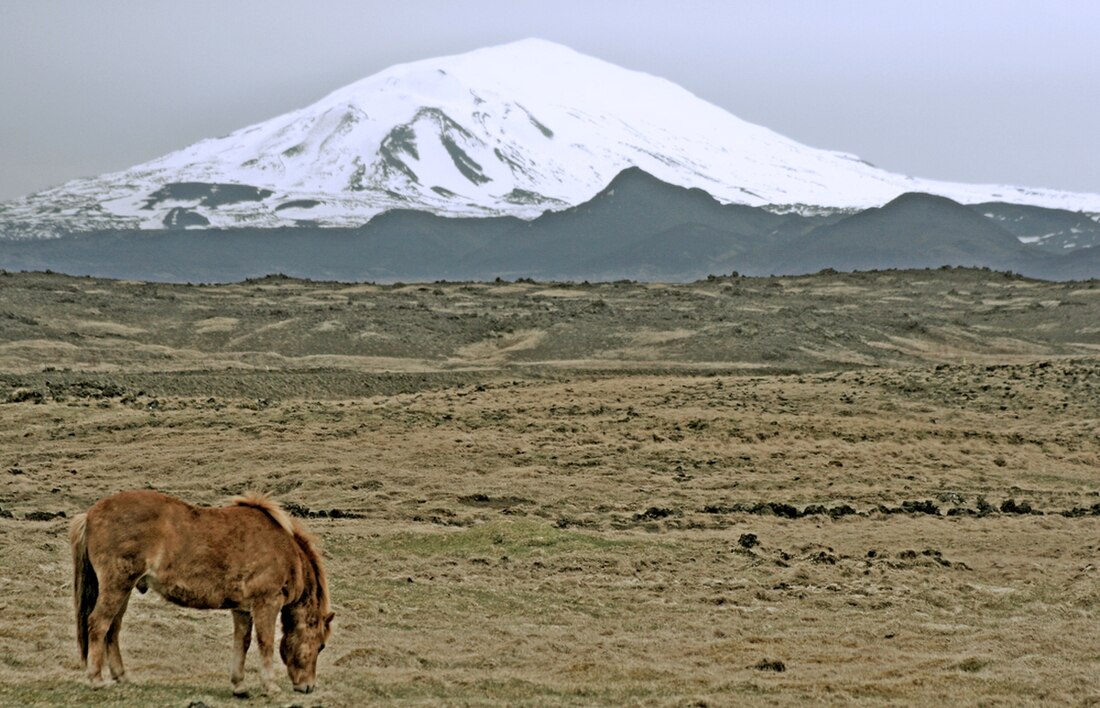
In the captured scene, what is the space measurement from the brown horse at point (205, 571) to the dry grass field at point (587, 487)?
400 mm

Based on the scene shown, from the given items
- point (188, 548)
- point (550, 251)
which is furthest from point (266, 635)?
point (550, 251)

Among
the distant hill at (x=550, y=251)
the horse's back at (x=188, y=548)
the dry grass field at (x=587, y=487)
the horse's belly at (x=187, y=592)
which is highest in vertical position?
the distant hill at (x=550, y=251)

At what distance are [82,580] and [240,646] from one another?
1.29m

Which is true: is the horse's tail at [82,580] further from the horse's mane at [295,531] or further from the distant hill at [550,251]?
the distant hill at [550,251]

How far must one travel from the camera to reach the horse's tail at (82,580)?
10242mm

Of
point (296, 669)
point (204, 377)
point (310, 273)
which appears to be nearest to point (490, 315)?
point (204, 377)

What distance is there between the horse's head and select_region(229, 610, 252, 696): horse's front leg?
0.29m

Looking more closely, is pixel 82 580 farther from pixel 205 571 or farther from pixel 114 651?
pixel 205 571

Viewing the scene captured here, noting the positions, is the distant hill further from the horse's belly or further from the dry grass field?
the horse's belly

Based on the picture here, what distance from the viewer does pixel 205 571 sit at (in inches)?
405

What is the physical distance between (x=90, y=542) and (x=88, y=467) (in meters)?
17.8

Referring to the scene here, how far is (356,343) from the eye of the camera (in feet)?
167

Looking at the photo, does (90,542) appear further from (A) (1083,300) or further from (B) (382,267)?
(B) (382,267)

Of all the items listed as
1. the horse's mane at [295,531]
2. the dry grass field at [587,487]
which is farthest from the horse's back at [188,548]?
the dry grass field at [587,487]
